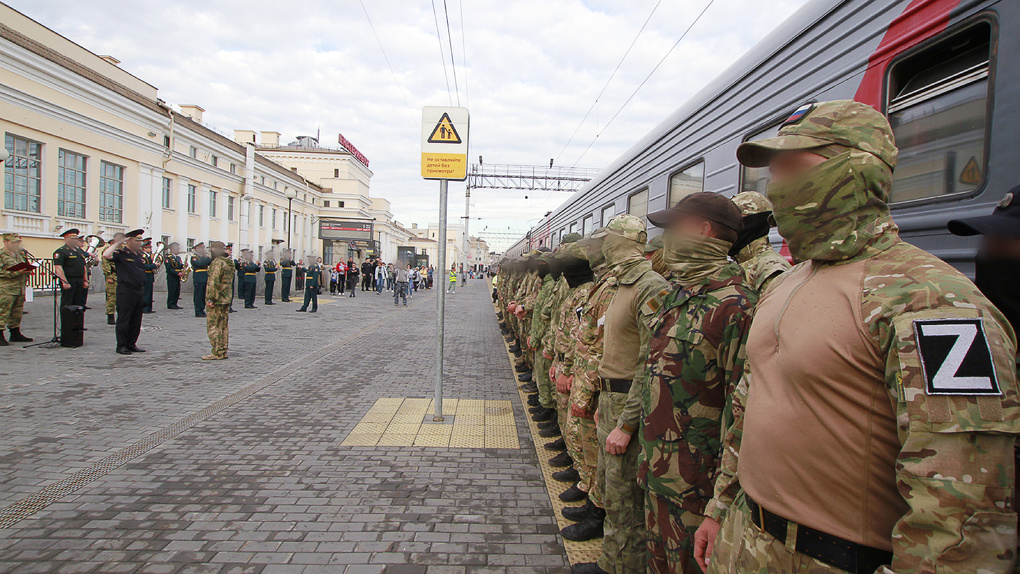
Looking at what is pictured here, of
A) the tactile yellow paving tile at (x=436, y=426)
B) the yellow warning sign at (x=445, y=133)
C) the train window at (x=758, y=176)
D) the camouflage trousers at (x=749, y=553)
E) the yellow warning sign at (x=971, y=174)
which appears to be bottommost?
the tactile yellow paving tile at (x=436, y=426)

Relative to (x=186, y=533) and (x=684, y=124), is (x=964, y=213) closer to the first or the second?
(x=684, y=124)

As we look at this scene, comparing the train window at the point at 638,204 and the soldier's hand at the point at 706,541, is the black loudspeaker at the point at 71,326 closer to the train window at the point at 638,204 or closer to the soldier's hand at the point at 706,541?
the train window at the point at 638,204

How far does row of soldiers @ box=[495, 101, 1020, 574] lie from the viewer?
0.99 meters

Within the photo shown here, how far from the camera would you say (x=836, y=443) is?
1214mm

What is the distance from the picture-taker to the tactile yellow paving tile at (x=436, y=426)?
488 cm

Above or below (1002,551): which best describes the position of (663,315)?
above

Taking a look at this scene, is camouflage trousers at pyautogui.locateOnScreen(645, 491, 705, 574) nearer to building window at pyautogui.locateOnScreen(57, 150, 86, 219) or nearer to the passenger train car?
the passenger train car

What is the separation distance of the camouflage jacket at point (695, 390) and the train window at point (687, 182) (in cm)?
278

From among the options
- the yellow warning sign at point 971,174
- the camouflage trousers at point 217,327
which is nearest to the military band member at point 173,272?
the camouflage trousers at point 217,327

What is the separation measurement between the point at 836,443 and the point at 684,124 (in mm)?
4786

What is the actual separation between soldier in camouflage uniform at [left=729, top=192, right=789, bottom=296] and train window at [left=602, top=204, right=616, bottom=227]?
488 cm

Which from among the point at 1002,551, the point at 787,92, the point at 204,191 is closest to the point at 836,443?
the point at 1002,551

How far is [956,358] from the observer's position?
101cm

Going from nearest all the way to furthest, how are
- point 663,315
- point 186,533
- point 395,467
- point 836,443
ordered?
point 836,443 → point 663,315 → point 186,533 → point 395,467
